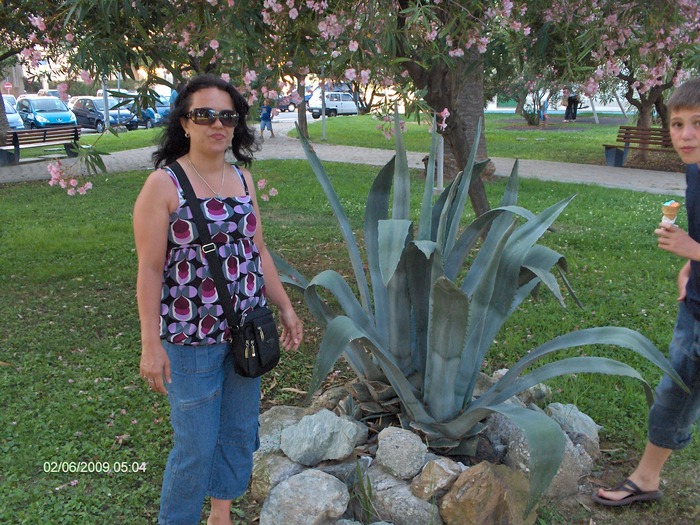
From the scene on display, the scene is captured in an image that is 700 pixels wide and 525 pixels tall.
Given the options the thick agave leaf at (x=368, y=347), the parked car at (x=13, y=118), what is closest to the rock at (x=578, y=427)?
the thick agave leaf at (x=368, y=347)

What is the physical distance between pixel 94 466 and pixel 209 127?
1750 millimetres

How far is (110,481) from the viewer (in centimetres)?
301

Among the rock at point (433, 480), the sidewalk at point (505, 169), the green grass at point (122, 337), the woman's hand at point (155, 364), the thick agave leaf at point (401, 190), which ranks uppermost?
the thick agave leaf at point (401, 190)

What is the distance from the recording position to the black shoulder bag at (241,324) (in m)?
2.17

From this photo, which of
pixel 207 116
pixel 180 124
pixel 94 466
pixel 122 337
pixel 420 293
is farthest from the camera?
pixel 122 337

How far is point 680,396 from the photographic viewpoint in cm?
263

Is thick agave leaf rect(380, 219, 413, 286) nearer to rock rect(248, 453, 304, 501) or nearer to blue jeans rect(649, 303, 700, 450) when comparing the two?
rock rect(248, 453, 304, 501)

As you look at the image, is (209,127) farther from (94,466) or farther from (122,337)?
(122,337)

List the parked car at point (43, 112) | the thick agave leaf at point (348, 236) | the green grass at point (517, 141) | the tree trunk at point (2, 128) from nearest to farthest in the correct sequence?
the thick agave leaf at point (348, 236)
the tree trunk at point (2, 128)
the green grass at point (517, 141)
the parked car at point (43, 112)

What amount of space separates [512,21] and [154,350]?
4.01 m

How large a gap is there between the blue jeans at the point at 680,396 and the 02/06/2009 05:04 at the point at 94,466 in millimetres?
2196

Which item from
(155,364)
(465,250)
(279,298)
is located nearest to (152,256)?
(155,364)

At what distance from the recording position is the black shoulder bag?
7.11ft

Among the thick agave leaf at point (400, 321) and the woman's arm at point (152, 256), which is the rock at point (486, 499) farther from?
the woman's arm at point (152, 256)
